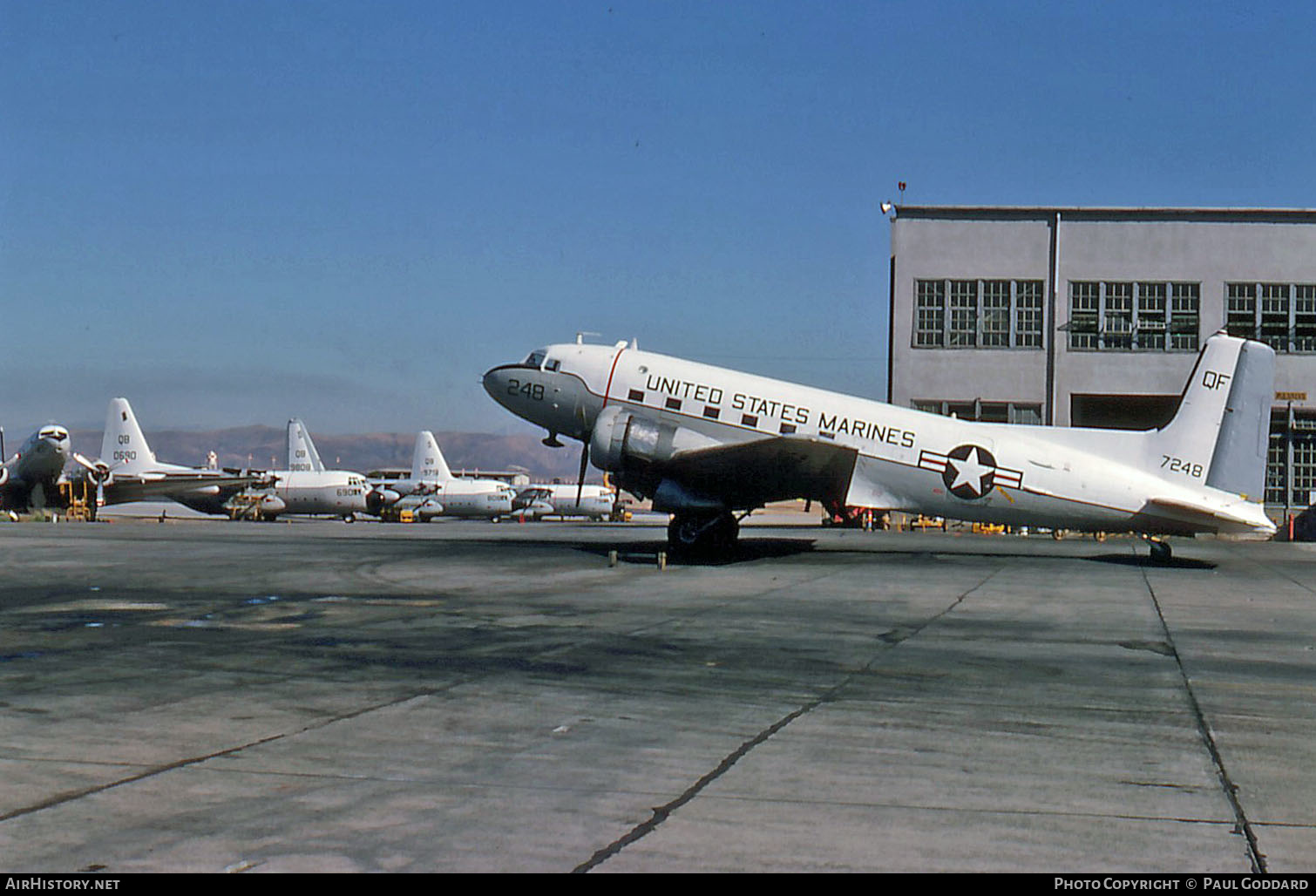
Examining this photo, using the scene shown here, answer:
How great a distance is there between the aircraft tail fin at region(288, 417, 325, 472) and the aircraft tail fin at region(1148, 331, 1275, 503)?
3210 inches

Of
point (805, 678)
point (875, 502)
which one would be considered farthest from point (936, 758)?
point (875, 502)

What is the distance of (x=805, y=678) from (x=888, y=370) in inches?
1858

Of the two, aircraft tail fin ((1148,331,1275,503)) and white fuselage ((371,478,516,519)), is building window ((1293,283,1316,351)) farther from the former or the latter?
white fuselage ((371,478,516,519))

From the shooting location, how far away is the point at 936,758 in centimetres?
812

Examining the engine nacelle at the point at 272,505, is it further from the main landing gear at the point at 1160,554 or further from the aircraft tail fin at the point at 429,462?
the main landing gear at the point at 1160,554

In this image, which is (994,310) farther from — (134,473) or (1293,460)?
(134,473)

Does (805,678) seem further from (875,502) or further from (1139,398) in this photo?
(1139,398)

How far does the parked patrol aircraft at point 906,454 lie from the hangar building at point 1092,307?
78.8 ft

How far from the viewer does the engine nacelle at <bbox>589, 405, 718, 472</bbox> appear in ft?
97.5

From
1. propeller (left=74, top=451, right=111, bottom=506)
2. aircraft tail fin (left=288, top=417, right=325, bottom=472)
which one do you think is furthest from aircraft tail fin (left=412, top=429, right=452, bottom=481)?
propeller (left=74, top=451, right=111, bottom=506)

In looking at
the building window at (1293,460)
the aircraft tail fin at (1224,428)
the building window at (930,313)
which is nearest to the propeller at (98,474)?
the building window at (930,313)

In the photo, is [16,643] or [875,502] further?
[875,502]

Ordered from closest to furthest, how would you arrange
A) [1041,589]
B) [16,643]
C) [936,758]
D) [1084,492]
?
[936,758] → [16,643] → [1041,589] → [1084,492]

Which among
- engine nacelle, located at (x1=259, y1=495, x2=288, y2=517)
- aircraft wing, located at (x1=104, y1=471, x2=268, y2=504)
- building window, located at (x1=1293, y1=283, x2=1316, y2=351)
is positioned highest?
building window, located at (x1=1293, y1=283, x2=1316, y2=351)
